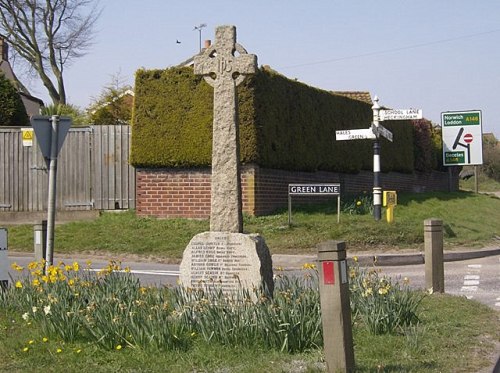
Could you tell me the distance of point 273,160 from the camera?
20.3m

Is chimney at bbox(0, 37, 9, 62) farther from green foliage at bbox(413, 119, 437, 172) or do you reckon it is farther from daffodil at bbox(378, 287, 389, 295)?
daffodil at bbox(378, 287, 389, 295)

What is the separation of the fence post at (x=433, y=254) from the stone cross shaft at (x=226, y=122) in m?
3.17

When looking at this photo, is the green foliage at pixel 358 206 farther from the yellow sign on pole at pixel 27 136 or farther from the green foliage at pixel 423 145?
the green foliage at pixel 423 145

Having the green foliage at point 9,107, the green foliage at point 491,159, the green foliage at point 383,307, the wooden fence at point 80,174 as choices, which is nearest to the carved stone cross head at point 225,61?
the green foliage at point 383,307

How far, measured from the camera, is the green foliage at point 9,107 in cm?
2439

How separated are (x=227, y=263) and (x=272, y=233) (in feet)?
31.8

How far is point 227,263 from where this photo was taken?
8914mm

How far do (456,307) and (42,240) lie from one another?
5586mm

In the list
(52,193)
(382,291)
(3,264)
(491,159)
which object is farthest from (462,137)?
(491,159)

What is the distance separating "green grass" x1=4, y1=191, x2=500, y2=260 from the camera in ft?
59.5

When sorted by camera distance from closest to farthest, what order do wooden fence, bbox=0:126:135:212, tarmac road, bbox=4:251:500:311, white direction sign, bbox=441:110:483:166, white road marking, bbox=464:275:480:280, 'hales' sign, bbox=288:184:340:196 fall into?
tarmac road, bbox=4:251:500:311 < white road marking, bbox=464:275:480:280 < 'hales' sign, bbox=288:184:340:196 < wooden fence, bbox=0:126:135:212 < white direction sign, bbox=441:110:483:166

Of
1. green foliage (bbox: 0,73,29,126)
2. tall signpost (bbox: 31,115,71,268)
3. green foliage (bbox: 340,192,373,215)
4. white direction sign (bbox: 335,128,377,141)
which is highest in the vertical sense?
green foliage (bbox: 0,73,29,126)

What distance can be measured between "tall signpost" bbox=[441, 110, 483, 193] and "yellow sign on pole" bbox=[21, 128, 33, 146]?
16.3 meters

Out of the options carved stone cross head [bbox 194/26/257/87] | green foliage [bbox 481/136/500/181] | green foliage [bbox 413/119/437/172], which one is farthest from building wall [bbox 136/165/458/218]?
green foliage [bbox 481/136/500/181]
